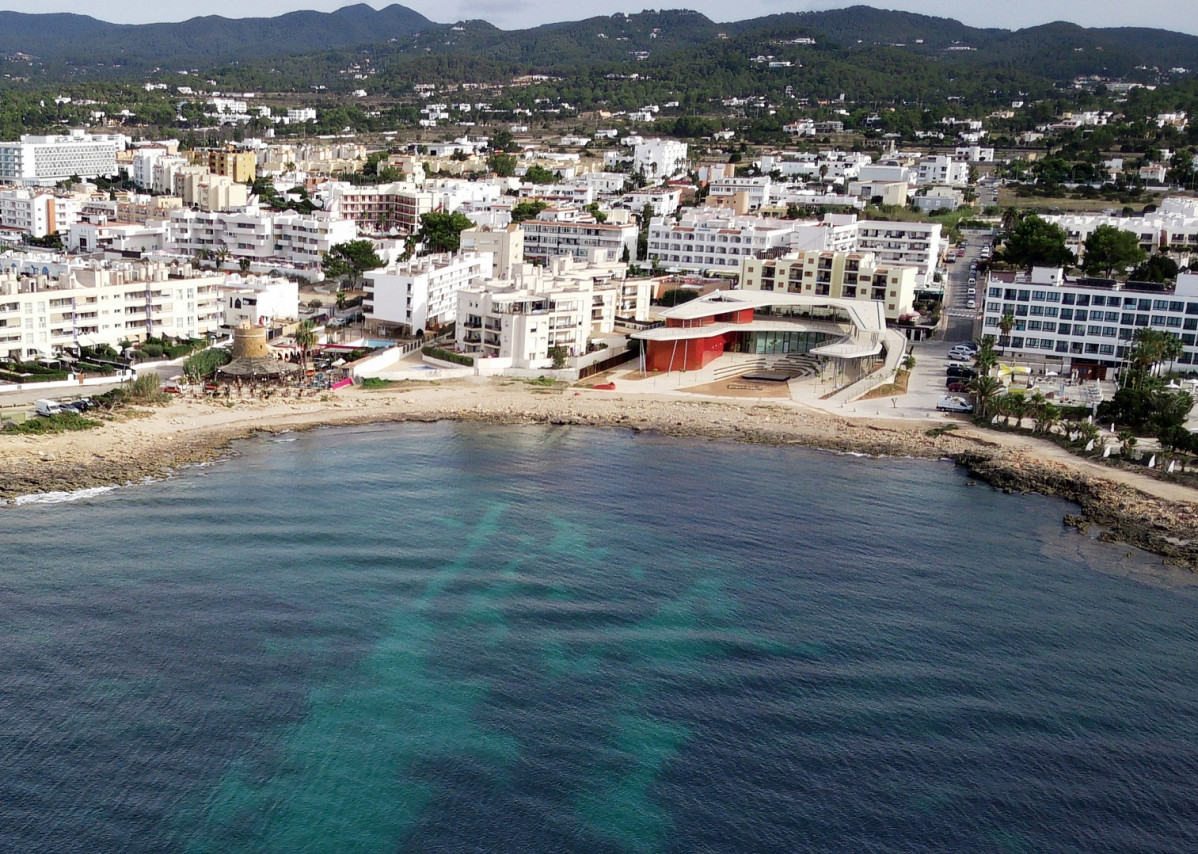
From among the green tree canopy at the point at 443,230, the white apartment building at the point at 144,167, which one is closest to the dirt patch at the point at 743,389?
the green tree canopy at the point at 443,230

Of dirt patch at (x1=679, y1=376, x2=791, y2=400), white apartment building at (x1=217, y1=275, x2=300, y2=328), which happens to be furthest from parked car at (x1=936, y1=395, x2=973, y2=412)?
white apartment building at (x1=217, y1=275, x2=300, y2=328)

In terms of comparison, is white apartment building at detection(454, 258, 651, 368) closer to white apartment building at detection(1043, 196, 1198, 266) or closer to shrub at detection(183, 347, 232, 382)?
shrub at detection(183, 347, 232, 382)

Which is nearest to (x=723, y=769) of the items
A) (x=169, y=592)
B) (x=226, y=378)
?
(x=169, y=592)

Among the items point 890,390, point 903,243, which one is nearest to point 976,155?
point 903,243

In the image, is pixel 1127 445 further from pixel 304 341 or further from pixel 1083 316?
pixel 304 341

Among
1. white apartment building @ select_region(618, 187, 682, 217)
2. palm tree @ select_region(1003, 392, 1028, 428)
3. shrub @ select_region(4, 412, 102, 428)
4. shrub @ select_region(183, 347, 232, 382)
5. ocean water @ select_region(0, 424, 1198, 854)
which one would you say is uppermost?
white apartment building @ select_region(618, 187, 682, 217)
